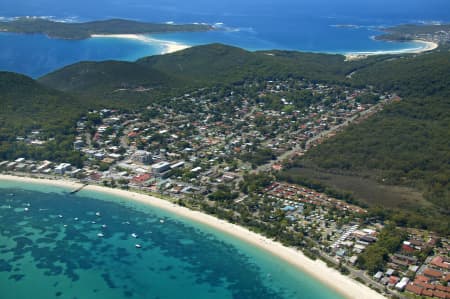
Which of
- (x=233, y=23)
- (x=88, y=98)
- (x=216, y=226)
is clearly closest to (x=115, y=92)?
(x=88, y=98)

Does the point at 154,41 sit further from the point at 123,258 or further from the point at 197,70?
the point at 123,258

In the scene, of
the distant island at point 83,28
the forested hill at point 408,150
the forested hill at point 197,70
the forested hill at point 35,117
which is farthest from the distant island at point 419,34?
the forested hill at point 35,117

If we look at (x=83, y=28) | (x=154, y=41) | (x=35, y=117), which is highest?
(x=83, y=28)

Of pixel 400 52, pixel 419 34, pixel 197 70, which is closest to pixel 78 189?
pixel 197 70

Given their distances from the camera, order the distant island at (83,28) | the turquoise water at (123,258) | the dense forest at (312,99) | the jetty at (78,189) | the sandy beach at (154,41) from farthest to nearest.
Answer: the distant island at (83,28), the sandy beach at (154,41), the dense forest at (312,99), the jetty at (78,189), the turquoise water at (123,258)

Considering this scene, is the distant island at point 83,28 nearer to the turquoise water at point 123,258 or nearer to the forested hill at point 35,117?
the forested hill at point 35,117

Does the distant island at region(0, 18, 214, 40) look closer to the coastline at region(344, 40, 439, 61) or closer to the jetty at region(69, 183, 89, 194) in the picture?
the coastline at region(344, 40, 439, 61)

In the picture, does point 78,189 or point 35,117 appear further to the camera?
point 35,117
